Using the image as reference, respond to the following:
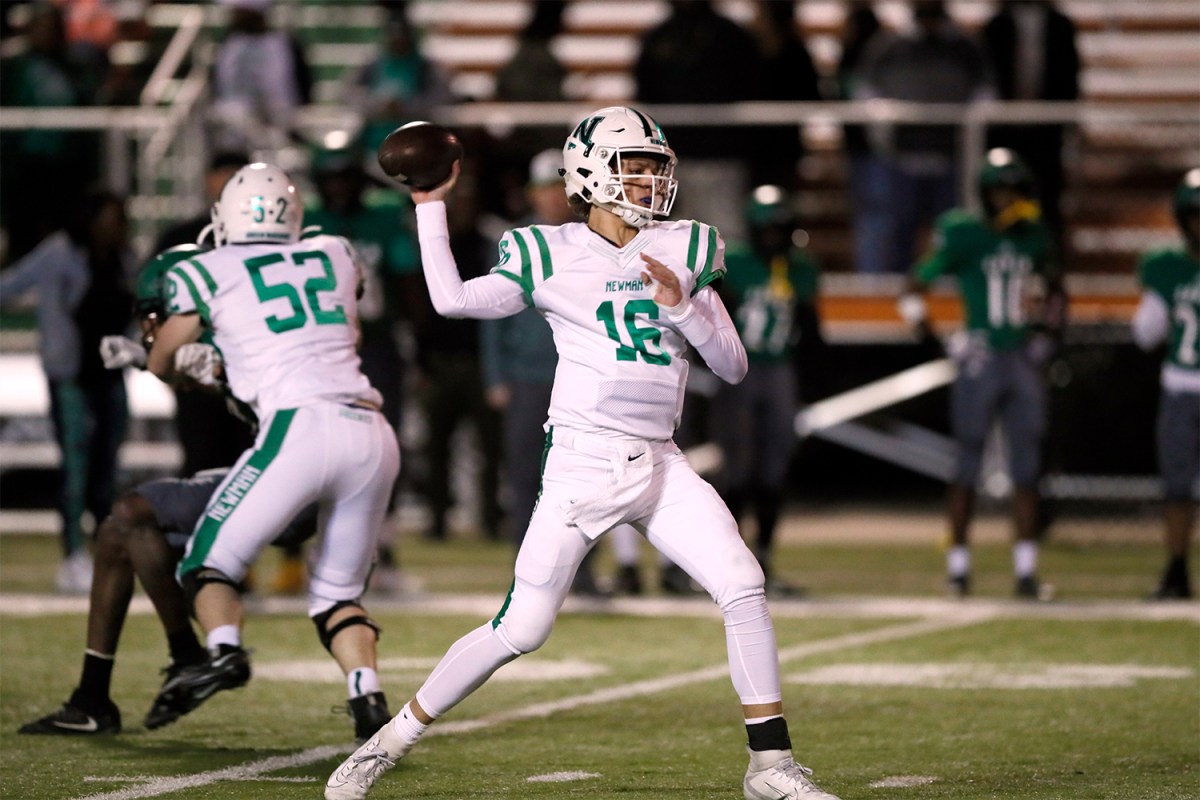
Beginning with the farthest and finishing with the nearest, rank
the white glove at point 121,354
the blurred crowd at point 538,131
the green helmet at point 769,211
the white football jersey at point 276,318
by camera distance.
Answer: the blurred crowd at point 538,131
the green helmet at point 769,211
the white glove at point 121,354
the white football jersey at point 276,318

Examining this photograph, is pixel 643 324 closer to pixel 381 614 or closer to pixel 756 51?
pixel 381 614

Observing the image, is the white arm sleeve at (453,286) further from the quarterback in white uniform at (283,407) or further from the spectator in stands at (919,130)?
the spectator in stands at (919,130)

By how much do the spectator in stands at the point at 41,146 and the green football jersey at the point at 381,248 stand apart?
126 inches

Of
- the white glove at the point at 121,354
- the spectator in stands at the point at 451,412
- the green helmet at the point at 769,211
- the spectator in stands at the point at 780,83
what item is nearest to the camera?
the white glove at the point at 121,354

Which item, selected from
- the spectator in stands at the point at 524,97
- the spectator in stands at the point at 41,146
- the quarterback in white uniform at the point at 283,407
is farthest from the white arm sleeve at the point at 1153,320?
the spectator in stands at the point at 41,146

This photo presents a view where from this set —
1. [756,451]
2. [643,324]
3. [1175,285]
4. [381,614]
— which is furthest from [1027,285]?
[643,324]

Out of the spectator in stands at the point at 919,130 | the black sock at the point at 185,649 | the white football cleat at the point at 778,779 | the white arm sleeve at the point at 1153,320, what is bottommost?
the white football cleat at the point at 778,779

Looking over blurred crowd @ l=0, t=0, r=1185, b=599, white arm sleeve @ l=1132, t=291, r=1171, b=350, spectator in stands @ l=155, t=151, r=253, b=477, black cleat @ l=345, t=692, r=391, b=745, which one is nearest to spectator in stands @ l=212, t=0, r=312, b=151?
blurred crowd @ l=0, t=0, r=1185, b=599

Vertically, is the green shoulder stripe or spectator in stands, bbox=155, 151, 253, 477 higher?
the green shoulder stripe

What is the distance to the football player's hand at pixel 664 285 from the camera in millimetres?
5031

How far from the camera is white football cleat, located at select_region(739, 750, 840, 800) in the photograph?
489cm

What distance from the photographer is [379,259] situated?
31.9 ft

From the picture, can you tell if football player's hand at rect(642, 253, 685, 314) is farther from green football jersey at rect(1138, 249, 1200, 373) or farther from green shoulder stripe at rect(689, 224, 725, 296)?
green football jersey at rect(1138, 249, 1200, 373)

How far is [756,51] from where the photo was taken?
41.8 feet
